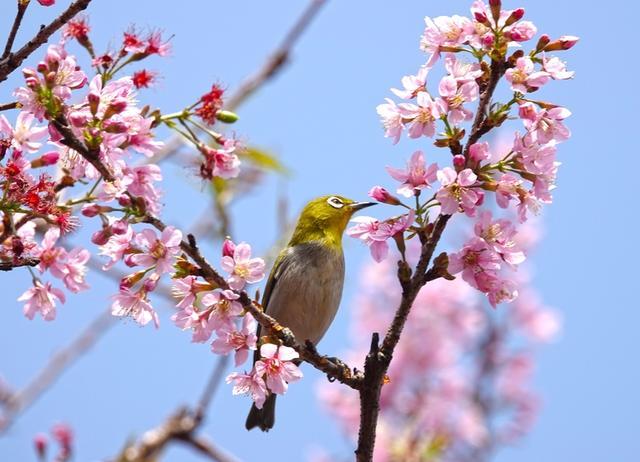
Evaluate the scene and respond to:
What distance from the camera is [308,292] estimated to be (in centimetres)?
626

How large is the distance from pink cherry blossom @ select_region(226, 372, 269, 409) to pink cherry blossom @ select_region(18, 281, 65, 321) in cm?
82

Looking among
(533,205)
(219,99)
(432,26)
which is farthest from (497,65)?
(219,99)

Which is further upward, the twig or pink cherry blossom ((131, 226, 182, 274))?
the twig

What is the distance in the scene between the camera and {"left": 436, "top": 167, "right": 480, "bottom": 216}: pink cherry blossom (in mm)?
3287

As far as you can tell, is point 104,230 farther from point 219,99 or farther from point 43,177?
point 219,99

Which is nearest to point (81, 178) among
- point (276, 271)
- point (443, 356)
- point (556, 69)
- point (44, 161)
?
point (44, 161)

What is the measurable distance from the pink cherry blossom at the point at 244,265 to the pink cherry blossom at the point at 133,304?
40 cm

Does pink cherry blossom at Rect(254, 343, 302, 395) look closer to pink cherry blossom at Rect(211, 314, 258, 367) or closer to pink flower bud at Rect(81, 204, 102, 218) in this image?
pink cherry blossom at Rect(211, 314, 258, 367)

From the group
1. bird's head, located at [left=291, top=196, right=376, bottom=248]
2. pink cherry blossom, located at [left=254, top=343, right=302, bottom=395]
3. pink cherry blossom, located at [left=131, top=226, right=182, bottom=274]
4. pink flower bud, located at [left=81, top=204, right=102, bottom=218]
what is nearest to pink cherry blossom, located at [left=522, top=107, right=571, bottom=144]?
pink cherry blossom, located at [left=254, top=343, right=302, bottom=395]

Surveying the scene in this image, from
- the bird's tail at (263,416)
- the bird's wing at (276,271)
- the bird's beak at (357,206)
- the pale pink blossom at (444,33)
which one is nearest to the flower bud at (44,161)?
the pale pink blossom at (444,33)

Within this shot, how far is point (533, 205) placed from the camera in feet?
12.0

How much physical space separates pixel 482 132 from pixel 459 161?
19cm

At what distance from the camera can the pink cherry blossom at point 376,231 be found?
3553 mm

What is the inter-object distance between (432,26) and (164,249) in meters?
1.46
